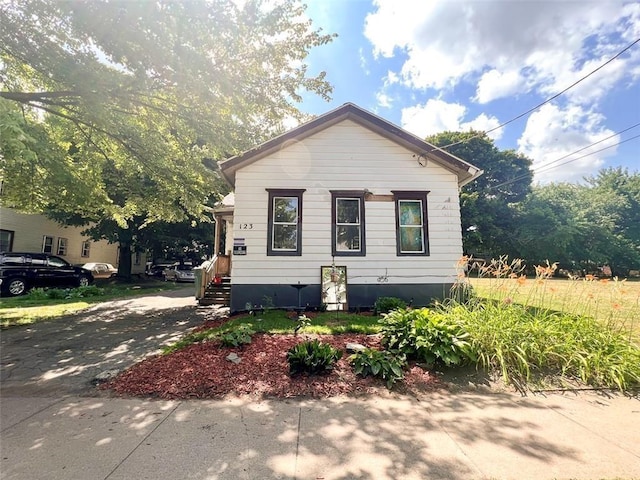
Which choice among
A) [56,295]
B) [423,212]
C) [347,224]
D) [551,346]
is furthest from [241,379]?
[56,295]

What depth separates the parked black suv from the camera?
13.1 meters

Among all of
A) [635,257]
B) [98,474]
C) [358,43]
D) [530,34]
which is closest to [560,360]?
[98,474]

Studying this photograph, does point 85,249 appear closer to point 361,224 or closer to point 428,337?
point 361,224

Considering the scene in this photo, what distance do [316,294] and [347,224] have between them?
2260mm

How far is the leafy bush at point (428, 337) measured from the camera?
164 inches

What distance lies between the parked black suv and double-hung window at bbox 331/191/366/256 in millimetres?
14686

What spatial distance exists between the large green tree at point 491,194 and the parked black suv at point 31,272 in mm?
27929

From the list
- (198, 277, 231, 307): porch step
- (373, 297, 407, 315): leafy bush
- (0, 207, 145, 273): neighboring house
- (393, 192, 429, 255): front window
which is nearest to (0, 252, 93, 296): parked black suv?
(0, 207, 145, 273): neighboring house

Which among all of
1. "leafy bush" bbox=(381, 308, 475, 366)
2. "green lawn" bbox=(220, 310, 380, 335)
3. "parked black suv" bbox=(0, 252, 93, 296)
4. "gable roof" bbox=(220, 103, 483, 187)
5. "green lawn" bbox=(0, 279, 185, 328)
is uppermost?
"gable roof" bbox=(220, 103, 483, 187)

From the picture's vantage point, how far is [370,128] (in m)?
9.09

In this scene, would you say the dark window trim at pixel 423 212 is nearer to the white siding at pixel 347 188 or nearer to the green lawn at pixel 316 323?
the white siding at pixel 347 188

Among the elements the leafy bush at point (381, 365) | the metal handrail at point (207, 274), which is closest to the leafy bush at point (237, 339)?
the leafy bush at point (381, 365)

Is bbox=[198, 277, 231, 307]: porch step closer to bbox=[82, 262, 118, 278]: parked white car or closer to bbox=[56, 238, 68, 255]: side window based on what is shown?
bbox=[82, 262, 118, 278]: parked white car

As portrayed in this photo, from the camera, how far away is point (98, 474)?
224 centimetres
